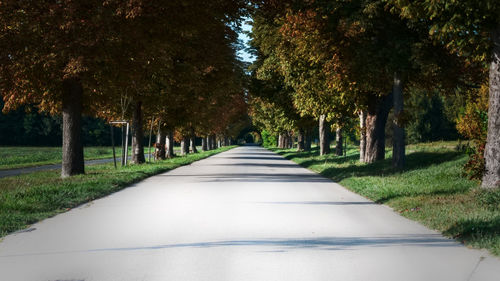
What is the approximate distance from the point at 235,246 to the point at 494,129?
27.2ft

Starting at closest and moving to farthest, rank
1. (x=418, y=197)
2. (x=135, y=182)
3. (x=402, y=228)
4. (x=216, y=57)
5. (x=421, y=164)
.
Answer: (x=402, y=228)
(x=418, y=197)
(x=135, y=182)
(x=421, y=164)
(x=216, y=57)

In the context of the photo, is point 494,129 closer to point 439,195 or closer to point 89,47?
point 439,195

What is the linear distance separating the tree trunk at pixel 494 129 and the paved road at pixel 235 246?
299 cm

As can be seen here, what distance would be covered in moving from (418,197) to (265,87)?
1071 inches

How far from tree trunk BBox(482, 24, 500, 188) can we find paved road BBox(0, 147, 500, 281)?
2994 millimetres

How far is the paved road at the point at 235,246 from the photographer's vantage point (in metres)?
6.09

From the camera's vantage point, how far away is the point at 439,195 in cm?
1256

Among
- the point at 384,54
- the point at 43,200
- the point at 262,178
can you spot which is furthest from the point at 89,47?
the point at 384,54

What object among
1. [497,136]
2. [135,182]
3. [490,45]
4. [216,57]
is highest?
[216,57]

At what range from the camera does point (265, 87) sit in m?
39.1

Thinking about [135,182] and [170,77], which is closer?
[135,182]

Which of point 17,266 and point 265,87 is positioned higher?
point 265,87

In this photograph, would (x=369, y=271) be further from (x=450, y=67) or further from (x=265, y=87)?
(x=265, y=87)

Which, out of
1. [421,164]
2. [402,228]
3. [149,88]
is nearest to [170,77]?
[149,88]
